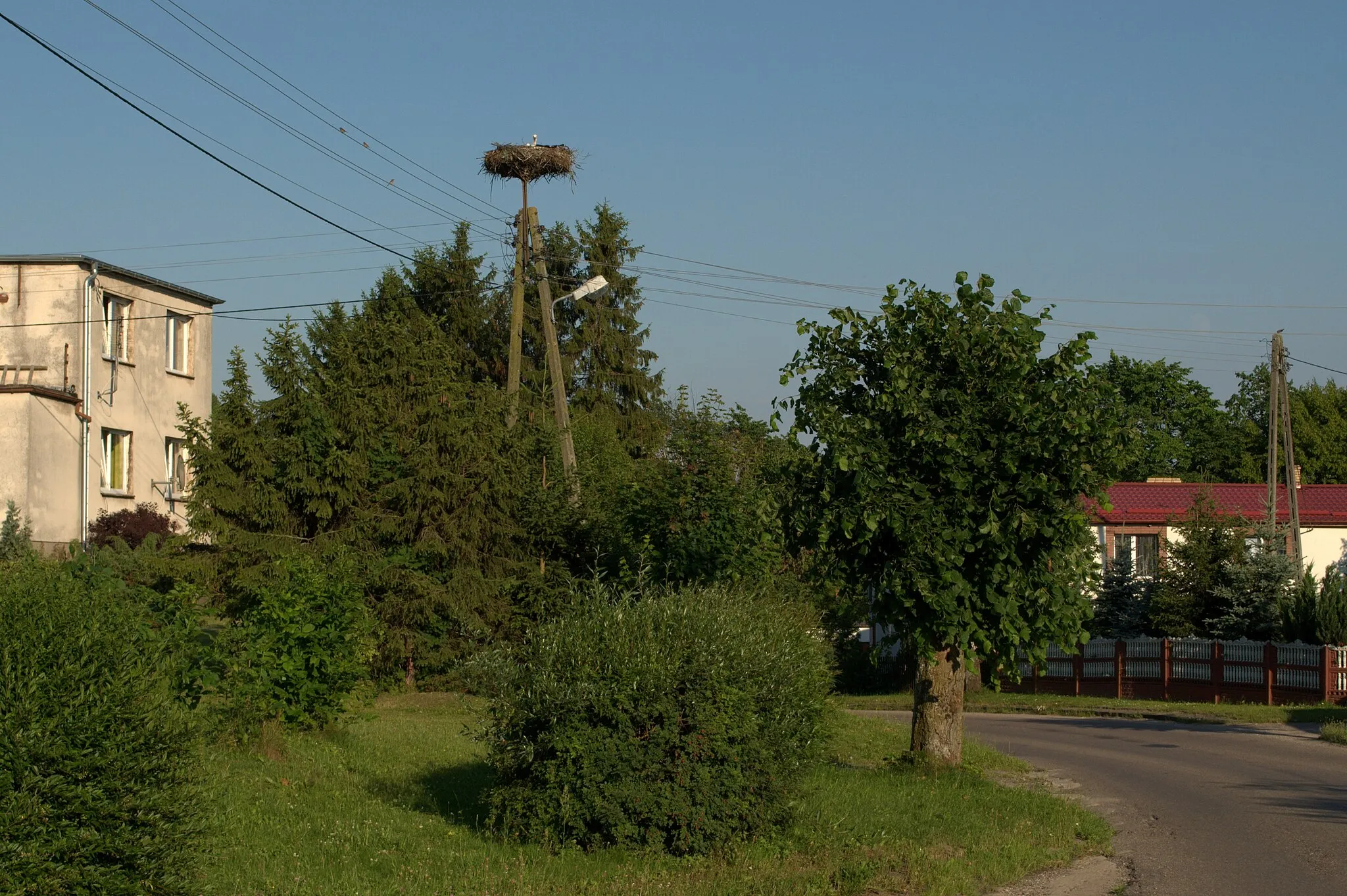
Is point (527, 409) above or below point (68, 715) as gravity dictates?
above

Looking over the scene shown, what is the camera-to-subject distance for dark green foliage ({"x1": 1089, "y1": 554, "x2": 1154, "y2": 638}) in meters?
33.0

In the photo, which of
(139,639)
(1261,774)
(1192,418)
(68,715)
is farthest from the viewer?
(1192,418)

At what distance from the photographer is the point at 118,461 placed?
108 ft

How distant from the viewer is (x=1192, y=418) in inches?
2746

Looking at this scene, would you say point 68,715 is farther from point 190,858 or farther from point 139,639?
point 139,639

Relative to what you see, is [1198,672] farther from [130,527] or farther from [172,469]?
[172,469]

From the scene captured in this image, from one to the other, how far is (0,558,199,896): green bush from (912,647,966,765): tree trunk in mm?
9008

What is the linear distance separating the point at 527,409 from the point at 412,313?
23394 mm

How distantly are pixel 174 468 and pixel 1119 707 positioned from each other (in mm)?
25107

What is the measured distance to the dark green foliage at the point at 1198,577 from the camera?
31.4 m

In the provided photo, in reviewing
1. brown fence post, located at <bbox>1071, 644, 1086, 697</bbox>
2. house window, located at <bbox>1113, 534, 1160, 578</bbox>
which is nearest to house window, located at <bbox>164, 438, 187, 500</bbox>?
brown fence post, located at <bbox>1071, 644, 1086, 697</bbox>

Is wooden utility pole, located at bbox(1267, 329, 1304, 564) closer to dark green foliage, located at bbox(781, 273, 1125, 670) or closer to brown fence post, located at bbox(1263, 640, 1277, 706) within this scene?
brown fence post, located at bbox(1263, 640, 1277, 706)

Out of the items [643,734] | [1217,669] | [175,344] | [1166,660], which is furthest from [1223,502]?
[643,734]

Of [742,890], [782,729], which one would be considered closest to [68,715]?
[742,890]
